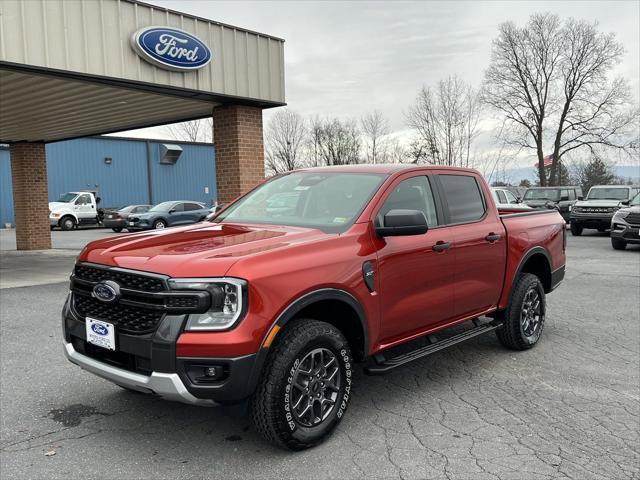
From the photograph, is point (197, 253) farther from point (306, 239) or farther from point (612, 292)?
point (612, 292)

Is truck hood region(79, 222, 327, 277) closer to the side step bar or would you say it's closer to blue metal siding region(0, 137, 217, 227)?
the side step bar

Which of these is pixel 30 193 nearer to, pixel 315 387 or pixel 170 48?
pixel 170 48

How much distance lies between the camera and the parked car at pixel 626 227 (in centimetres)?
1304

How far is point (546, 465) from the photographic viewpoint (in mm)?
3148

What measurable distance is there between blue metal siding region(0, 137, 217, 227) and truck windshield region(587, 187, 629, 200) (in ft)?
84.6

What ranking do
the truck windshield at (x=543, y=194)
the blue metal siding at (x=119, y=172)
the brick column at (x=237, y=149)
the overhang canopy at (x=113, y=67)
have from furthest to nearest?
the blue metal siding at (x=119, y=172)
the truck windshield at (x=543, y=194)
the brick column at (x=237, y=149)
the overhang canopy at (x=113, y=67)

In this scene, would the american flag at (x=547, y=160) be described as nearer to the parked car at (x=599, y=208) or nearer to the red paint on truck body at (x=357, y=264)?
Result: the parked car at (x=599, y=208)

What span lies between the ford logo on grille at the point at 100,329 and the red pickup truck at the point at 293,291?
30 millimetres

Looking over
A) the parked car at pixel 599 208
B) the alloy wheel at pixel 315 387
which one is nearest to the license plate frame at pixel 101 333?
the alloy wheel at pixel 315 387

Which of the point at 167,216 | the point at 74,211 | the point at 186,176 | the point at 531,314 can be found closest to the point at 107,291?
the point at 531,314

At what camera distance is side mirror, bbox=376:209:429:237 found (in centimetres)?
366

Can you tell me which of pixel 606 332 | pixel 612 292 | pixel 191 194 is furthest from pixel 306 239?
pixel 191 194

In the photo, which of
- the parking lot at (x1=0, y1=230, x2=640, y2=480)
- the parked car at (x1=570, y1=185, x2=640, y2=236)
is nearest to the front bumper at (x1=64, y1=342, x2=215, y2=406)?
the parking lot at (x1=0, y1=230, x2=640, y2=480)

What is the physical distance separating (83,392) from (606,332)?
17.2ft
